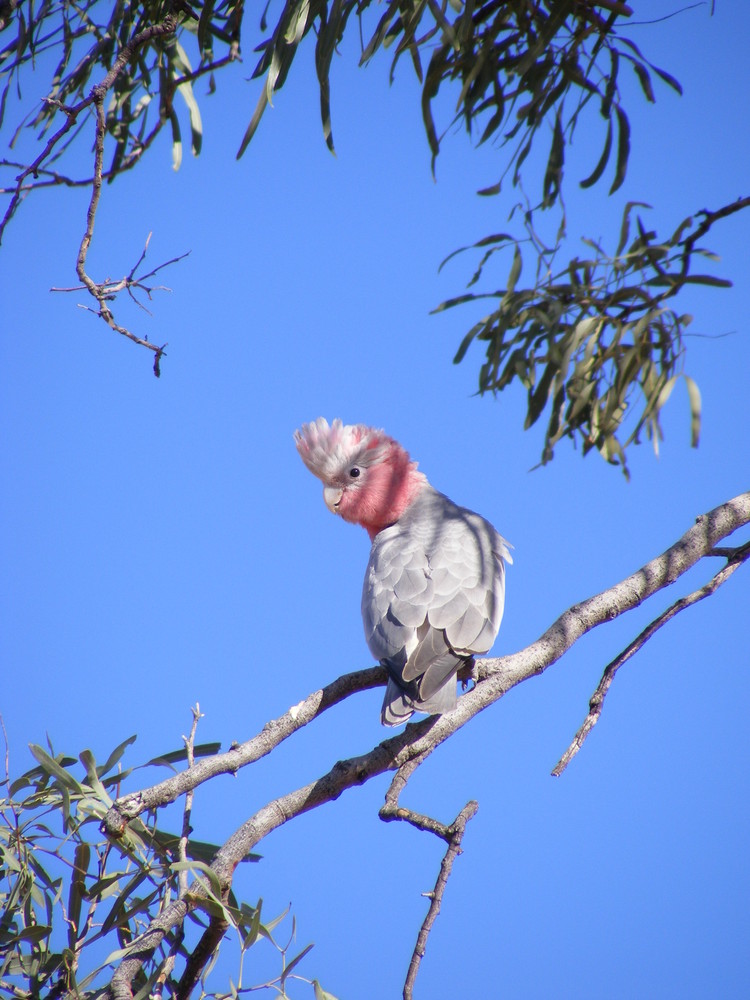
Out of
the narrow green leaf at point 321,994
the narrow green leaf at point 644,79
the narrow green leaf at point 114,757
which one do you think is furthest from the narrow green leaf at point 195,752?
the narrow green leaf at point 644,79

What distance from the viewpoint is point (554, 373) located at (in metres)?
2.19

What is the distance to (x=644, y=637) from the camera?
1.70 meters

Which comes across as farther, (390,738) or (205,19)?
(205,19)

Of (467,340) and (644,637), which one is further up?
(467,340)

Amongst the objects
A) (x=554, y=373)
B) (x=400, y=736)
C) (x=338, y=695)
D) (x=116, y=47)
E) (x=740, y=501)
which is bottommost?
(x=400, y=736)

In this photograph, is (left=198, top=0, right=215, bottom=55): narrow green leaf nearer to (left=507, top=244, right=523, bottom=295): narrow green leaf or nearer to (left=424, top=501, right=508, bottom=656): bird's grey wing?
(left=507, top=244, right=523, bottom=295): narrow green leaf

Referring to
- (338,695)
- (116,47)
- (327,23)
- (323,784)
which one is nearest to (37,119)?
(116,47)

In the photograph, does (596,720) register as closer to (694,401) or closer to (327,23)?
(694,401)

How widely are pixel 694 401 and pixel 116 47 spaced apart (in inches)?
85.4

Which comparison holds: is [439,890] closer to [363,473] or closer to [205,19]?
[363,473]

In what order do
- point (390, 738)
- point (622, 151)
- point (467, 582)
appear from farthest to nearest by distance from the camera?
point (622, 151)
point (467, 582)
point (390, 738)

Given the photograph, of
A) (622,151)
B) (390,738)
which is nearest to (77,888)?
(390,738)

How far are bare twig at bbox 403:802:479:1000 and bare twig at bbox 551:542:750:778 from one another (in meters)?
0.24

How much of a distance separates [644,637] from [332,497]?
1.30m
